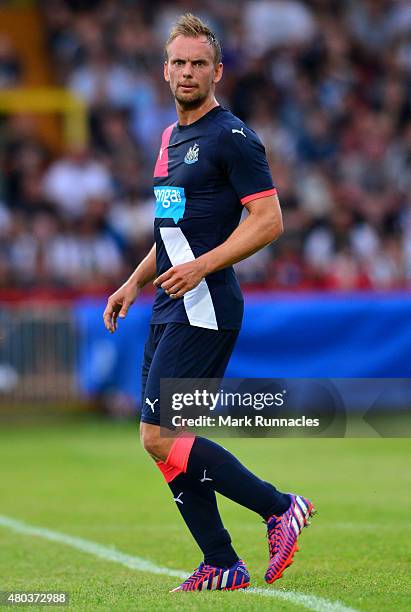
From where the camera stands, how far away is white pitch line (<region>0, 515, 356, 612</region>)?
516cm

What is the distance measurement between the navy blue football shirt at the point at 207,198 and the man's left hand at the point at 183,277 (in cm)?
21

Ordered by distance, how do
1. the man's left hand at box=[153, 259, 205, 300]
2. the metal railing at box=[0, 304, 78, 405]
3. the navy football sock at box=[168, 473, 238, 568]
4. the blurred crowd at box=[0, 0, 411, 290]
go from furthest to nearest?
1. the blurred crowd at box=[0, 0, 411, 290]
2. the metal railing at box=[0, 304, 78, 405]
3. the navy football sock at box=[168, 473, 238, 568]
4. the man's left hand at box=[153, 259, 205, 300]

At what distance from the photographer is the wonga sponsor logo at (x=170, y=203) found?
5.72 metres

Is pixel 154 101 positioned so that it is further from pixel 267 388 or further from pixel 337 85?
pixel 267 388

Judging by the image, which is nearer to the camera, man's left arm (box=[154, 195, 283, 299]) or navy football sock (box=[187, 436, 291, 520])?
man's left arm (box=[154, 195, 283, 299])

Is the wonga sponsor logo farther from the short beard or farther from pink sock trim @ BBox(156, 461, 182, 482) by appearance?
pink sock trim @ BBox(156, 461, 182, 482)

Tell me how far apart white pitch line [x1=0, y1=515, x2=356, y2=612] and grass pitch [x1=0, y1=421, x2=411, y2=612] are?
4 cm

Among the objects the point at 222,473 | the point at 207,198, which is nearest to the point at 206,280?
the point at 207,198

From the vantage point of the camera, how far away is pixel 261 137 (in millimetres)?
17547

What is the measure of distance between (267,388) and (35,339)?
27.7 ft

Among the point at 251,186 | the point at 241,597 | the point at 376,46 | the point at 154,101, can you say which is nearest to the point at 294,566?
the point at 241,597

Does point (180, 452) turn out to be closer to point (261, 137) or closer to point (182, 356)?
point (182, 356)

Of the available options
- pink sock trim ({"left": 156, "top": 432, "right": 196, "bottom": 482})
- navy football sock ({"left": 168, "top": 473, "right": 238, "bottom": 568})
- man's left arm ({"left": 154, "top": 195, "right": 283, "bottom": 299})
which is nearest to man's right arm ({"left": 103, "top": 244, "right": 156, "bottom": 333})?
man's left arm ({"left": 154, "top": 195, "right": 283, "bottom": 299})

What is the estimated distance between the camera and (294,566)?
21.2 ft
